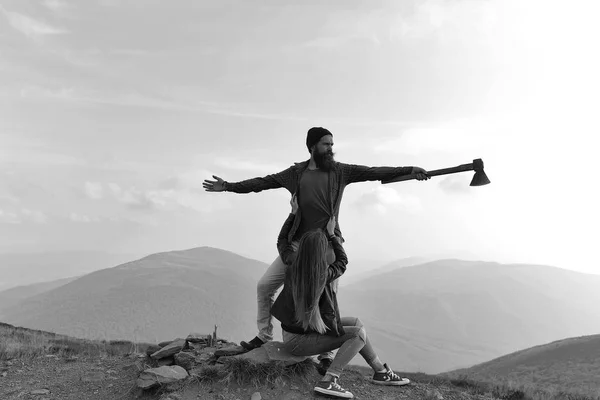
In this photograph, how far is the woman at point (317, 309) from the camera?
4.91 meters

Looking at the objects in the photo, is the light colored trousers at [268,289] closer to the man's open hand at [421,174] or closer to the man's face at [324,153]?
the man's face at [324,153]

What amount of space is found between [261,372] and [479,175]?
3.91 m

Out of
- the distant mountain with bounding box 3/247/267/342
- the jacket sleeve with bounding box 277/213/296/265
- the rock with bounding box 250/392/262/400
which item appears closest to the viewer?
the rock with bounding box 250/392/262/400

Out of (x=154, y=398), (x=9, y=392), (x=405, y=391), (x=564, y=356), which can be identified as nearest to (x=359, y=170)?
(x=405, y=391)

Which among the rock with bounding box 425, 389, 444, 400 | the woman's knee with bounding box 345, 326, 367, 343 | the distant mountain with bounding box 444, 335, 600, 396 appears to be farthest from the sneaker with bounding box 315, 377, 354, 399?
the distant mountain with bounding box 444, 335, 600, 396

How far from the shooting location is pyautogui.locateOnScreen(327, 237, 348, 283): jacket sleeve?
16.8ft

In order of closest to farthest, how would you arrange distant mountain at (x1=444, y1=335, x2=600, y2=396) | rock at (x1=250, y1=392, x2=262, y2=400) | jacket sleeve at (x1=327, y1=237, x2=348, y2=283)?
jacket sleeve at (x1=327, y1=237, x2=348, y2=283) → rock at (x1=250, y1=392, x2=262, y2=400) → distant mountain at (x1=444, y1=335, x2=600, y2=396)

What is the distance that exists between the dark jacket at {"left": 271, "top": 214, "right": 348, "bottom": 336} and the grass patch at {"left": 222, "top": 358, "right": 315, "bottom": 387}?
70 cm

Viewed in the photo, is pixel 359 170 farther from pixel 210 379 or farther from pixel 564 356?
pixel 564 356

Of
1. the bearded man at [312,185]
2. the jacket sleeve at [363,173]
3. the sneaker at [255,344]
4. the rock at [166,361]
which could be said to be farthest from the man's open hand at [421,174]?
the rock at [166,361]

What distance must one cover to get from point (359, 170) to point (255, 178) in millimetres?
1520

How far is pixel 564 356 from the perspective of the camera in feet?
96.9

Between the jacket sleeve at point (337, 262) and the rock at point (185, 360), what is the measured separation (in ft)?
10.2

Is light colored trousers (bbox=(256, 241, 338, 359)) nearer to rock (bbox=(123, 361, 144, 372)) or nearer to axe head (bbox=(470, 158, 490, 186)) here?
axe head (bbox=(470, 158, 490, 186))
